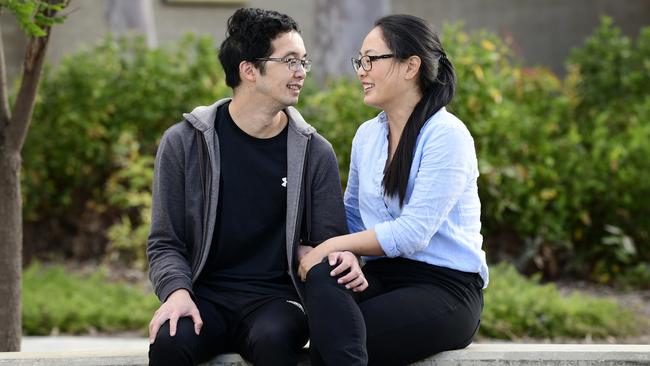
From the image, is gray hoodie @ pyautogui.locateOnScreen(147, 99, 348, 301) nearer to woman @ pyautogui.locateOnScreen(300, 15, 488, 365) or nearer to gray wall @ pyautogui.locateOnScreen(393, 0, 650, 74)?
woman @ pyautogui.locateOnScreen(300, 15, 488, 365)

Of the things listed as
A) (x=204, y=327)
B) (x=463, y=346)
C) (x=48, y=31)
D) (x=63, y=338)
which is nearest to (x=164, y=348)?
(x=204, y=327)

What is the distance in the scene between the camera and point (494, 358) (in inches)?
141

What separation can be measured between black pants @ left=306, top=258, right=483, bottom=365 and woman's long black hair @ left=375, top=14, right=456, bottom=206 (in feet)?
0.91

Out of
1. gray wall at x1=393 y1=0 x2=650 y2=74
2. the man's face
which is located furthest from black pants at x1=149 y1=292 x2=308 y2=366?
gray wall at x1=393 y1=0 x2=650 y2=74

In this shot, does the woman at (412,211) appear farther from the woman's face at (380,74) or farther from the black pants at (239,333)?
the black pants at (239,333)

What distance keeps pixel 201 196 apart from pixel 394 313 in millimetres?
744

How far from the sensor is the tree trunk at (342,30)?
9.62 m


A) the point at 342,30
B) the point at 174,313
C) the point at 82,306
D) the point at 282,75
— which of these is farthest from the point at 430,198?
the point at 342,30

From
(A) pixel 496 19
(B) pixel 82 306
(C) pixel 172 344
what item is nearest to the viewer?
(C) pixel 172 344

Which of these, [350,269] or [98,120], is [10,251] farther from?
[98,120]

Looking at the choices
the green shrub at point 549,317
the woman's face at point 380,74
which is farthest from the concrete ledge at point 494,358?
the green shrub at point 549,317

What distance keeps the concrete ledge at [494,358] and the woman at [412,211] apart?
2.6 inches

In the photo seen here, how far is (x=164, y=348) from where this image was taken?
3.39 m

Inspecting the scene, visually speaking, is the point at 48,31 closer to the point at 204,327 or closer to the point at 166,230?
the point at 166,230
